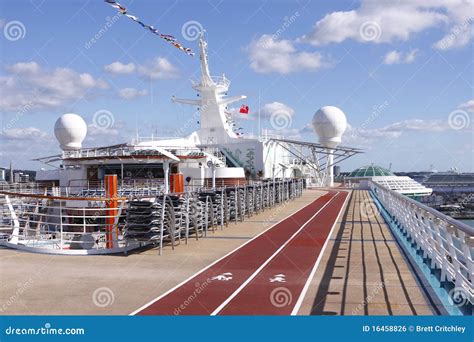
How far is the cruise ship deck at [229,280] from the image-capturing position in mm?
5766

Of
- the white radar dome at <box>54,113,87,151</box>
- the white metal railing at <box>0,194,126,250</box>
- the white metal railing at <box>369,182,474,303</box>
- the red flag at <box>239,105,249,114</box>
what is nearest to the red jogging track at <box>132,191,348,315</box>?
the white metal railing at <box>369,182,474,303</box>

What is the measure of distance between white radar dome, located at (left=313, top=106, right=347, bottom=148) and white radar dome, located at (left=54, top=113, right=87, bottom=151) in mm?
18443

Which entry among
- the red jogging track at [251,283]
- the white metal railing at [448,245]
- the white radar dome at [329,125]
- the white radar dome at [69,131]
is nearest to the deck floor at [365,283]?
the red jogging track at [251,283]

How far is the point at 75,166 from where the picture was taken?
101 ft

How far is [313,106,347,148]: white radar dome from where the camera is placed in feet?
136

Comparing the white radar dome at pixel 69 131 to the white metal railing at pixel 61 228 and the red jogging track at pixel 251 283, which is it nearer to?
the white metal railing at pixel 61 228

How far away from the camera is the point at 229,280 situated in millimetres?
7168

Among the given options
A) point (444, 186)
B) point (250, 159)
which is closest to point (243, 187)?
point (250, 159)

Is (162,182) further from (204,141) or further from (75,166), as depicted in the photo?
(204,141)

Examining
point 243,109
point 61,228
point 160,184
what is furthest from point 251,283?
point 243,109

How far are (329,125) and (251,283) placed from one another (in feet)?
116

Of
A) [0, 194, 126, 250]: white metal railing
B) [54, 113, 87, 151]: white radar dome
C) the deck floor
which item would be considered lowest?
the deck floor

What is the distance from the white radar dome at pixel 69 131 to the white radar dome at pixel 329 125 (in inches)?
726

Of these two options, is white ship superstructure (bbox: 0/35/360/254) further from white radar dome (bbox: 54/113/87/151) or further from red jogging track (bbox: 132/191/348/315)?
red jogging track (bbox: 132/191/348/315)
